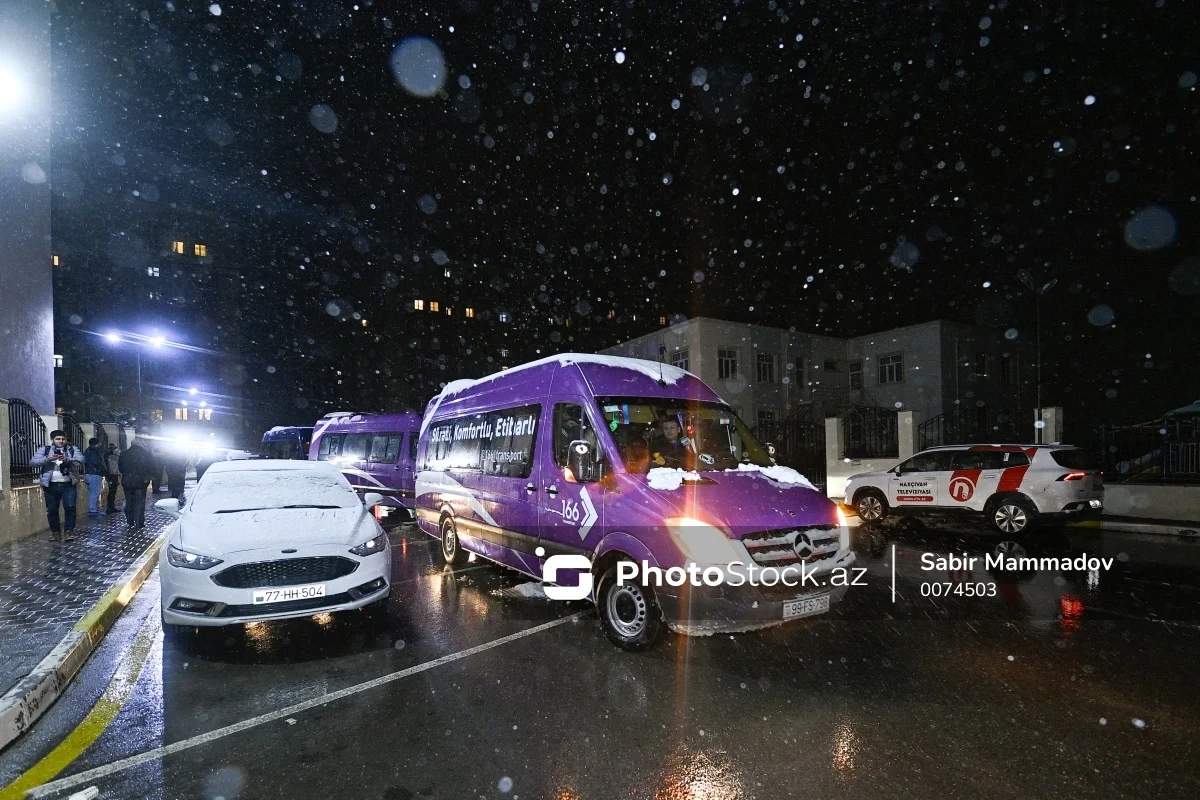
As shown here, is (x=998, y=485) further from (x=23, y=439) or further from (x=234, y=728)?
(x=23, y=439)

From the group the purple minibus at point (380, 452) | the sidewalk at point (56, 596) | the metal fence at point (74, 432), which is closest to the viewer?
the sidewalk at point (56, 596)

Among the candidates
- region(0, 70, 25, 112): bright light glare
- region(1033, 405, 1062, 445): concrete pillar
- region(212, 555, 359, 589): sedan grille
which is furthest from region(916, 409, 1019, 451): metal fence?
region(0, 70, 25, 112): bright light glare

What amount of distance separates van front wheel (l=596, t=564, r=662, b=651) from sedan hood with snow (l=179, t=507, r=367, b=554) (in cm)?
246

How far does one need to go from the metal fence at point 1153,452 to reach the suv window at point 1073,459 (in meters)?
4.19

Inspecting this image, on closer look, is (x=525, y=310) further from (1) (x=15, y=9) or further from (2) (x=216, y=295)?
(1) (x=15, y=9)

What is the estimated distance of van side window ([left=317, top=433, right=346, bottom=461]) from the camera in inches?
645

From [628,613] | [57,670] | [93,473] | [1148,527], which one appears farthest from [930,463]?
[93,473]

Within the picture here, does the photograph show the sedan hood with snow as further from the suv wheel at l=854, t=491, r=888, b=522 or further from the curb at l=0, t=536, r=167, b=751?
the suv wheel at l=854, t=491, r=888, b=522

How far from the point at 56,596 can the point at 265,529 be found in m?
3.07

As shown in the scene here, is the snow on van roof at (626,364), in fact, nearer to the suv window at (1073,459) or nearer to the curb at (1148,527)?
the suv window at (1073,459)

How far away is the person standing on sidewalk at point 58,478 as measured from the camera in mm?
10031

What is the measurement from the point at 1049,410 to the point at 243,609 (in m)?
18.5

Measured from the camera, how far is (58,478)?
33.3 feet

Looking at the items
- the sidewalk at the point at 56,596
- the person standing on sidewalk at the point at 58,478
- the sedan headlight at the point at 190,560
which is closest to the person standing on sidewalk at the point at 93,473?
the sidewalk at the point at 56,596
